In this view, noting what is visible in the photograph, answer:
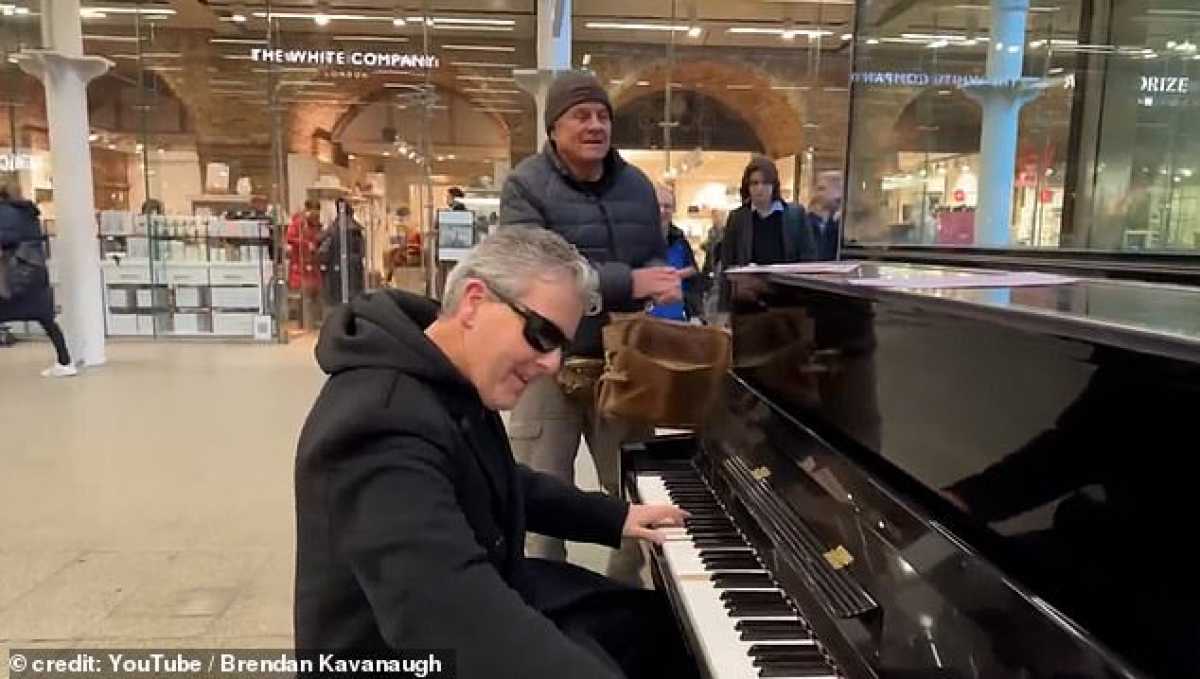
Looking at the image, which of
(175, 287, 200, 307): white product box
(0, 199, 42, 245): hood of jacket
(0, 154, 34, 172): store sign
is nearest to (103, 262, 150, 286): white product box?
(175, 287, 200, 307): white product box

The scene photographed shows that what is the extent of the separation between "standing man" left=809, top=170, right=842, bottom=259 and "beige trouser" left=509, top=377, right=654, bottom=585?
2754 mm

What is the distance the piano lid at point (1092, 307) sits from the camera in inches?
31.4

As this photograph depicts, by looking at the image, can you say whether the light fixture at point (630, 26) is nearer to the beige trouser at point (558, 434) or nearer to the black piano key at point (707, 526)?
the beige trouser at point (558, 434)

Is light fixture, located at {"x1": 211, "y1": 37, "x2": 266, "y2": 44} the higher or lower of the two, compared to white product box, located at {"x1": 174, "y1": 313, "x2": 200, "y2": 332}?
higher

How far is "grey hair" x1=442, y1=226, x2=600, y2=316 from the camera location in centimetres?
118

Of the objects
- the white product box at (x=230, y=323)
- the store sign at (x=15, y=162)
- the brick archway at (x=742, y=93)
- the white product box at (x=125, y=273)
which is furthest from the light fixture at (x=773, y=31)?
the store sign at (x=15, y=162)

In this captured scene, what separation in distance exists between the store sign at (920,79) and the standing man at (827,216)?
65 centimetres

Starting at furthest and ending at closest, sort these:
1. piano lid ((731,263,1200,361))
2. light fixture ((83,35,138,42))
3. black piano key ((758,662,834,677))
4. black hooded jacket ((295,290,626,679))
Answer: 1. light fixture ((83,35,138,42))
2. black piano key ((758,662,834,677))
3. black hooded jacket ((295,290,626,679))
4. piano lid ((731,263,1200,361))

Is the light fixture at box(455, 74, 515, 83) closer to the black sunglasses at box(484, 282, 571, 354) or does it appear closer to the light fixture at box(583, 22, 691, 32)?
the light fixture at box(583, 22, 691, 32)

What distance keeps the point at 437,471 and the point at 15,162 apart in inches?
445

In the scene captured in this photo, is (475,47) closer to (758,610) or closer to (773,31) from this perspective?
(773,31)

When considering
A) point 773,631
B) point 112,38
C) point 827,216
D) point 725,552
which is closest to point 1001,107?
point 827,216

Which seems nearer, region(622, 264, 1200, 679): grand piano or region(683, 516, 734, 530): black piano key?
Answer: region(622, 264, 1200, 679): grand piano

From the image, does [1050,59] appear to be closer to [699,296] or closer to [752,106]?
Answer: [699,296]
